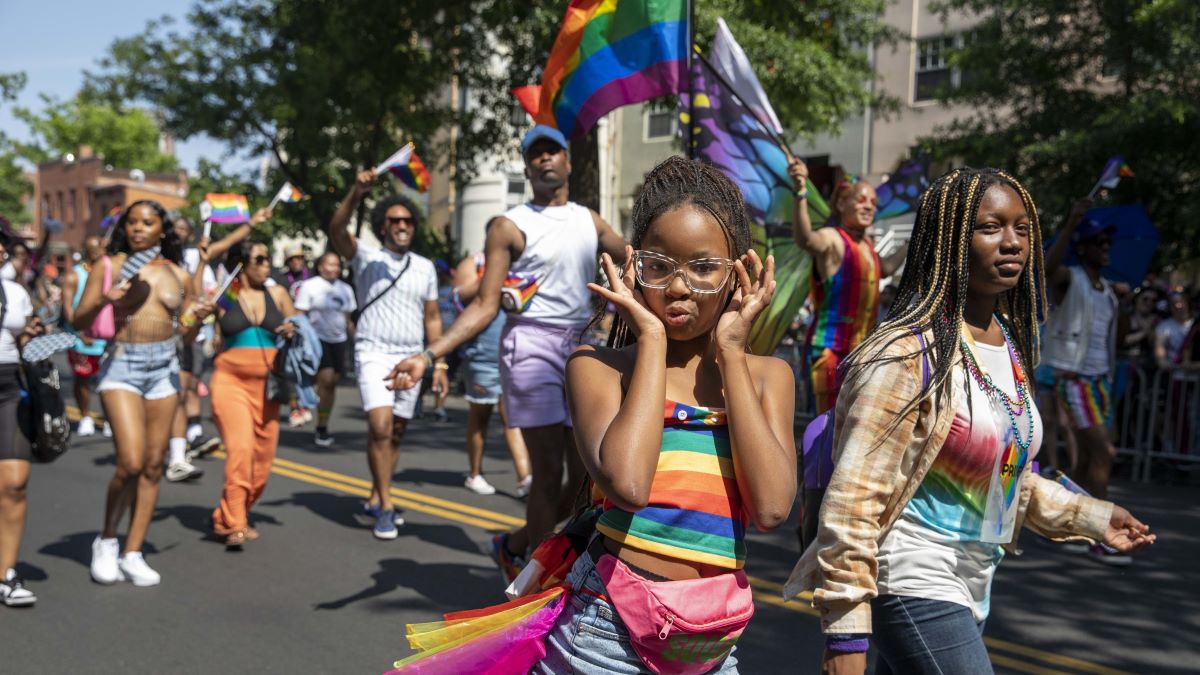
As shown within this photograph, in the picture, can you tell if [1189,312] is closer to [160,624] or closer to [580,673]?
[160,624]

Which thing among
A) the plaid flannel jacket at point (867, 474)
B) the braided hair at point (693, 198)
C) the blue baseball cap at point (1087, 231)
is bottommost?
the plaid flannel jacket at point (867, 474)

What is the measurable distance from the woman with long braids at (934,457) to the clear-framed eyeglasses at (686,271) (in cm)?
47

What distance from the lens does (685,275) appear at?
252cm

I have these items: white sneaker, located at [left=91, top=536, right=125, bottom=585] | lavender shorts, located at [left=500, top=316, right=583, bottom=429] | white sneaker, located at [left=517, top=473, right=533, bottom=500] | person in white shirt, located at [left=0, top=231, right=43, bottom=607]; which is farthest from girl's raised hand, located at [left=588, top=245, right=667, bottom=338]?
white sneaker, located at [left=517, top=473, right=533, bottom=500]

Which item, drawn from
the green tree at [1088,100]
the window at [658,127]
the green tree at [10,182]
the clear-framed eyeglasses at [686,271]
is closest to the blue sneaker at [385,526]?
the clear-framed eyeglasses at [686,271]

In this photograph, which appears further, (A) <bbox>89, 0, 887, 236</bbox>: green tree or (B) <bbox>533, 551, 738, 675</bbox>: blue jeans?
(A) <bbox>89, 0, 887, 236</bbox>: green tree

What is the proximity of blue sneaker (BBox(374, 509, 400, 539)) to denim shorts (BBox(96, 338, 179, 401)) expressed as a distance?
64.1 inches

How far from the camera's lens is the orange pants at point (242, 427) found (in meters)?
7.16

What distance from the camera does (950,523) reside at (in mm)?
2715

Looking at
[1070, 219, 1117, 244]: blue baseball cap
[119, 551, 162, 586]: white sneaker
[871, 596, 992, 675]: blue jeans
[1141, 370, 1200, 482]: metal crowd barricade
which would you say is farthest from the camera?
[1141, 370, 1200, 482]: metal crowd barricade

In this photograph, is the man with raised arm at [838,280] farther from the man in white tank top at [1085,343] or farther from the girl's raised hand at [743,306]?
the girl's raised hand at [743,306]

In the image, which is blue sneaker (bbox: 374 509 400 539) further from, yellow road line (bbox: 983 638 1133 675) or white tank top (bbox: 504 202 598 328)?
yellow road line (bbox: 983 638 1133 675)

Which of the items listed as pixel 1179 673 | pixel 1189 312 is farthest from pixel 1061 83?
pixel 1179 673

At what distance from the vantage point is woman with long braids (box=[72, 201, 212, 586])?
615cm
